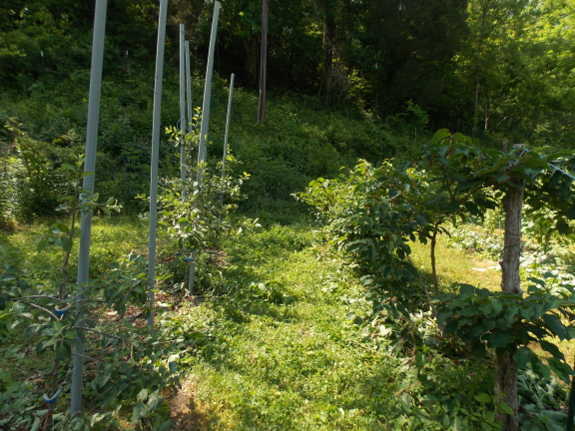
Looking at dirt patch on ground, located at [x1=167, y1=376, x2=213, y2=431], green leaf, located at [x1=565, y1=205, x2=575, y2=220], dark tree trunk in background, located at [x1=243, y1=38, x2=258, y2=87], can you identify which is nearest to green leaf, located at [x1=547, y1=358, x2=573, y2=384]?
green leaf, located at [x1=565, y1=205, x2=575, y2=220]

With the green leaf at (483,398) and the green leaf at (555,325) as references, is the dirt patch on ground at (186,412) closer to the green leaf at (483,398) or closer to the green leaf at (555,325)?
the green leaf at (483,398)

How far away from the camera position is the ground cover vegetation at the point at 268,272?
173 cm

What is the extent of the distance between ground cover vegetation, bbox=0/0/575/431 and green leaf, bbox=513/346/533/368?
1 cm

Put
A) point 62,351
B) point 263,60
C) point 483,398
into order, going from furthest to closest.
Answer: point 263,60 < point 483,398 < point 62,351

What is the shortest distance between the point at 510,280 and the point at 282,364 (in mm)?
A: 1585

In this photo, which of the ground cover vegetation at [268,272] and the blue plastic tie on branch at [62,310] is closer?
the blue plastic tie on branch at [62,310]

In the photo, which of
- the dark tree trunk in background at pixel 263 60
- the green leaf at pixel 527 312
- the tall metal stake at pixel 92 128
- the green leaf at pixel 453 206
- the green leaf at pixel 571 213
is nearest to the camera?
the green leaf at pixel 527 312

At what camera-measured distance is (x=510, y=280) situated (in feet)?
6.93

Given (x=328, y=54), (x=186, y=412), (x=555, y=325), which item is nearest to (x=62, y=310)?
(x=186, y=412)

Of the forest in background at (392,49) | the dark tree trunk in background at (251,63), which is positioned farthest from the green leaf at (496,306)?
the dark tree trunk in background at (251,63)

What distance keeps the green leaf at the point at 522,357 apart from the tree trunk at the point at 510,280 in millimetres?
255

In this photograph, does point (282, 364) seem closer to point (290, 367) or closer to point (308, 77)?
point (290, 367)

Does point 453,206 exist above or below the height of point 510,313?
above

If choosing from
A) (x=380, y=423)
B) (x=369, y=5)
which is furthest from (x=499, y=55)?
(x=380, y=423)
